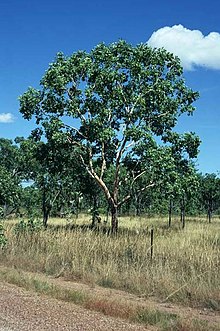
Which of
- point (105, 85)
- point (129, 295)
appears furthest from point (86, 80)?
point (129, 295)

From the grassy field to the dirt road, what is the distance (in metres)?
2.36

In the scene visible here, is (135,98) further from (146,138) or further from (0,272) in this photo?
(0,272)

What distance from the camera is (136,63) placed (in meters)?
22.2

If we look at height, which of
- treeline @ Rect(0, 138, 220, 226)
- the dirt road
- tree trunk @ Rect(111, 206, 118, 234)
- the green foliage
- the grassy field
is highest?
treeline @ Rect(0, 138, 220, 226)

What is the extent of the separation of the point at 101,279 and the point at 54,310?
3.34 meters

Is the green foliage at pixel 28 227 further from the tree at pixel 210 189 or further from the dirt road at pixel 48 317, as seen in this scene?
the tree at pixel 210 189

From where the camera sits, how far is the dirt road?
711 centimetres

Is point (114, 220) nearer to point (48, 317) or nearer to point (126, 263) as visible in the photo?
point (126, 263)

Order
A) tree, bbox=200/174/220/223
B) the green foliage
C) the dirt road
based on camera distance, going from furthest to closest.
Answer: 1. tree, bbox=200/174/220/223
2. the green foliage
3. the dirt road

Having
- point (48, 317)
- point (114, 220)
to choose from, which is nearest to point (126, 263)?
point (48, 317)

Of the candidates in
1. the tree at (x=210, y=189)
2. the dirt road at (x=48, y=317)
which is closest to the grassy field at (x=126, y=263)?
the dirt road at (x=48, y=317)

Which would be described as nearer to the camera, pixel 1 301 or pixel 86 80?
pixel 1 301

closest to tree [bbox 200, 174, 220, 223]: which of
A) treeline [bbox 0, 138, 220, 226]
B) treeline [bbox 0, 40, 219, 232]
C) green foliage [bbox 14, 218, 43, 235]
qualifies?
treeline [bbox 0, 138, 220, 226]

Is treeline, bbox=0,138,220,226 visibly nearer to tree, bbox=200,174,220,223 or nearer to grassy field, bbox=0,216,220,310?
tree, bbox=200,174,220,223
